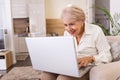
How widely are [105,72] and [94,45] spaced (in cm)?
33

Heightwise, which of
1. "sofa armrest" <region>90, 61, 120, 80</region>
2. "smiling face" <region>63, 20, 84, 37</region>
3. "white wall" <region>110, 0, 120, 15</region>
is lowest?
"sofa armrest" <region>90, 61, 120, 80</region>

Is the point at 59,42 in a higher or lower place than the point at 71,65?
higher

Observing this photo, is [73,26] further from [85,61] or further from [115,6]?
[115,6]

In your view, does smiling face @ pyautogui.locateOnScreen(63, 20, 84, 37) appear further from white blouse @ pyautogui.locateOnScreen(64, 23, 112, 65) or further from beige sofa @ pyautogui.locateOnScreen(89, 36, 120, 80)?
beige sofa @ pyautogui.locateOnScreen(89, 36, 120, 80)

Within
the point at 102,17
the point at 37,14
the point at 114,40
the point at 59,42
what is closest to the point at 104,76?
the point at 59,42

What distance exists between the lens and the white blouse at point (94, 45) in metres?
1.81

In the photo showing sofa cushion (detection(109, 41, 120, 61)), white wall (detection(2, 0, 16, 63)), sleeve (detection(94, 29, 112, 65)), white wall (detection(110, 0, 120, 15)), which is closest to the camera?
sleeve (detection(94, 29, 112, 65))

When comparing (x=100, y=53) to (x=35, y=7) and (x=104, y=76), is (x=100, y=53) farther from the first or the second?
(x=35, y=7)

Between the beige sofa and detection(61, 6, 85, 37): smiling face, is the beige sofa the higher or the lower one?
the lower one

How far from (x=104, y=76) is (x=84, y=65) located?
17 centimetres

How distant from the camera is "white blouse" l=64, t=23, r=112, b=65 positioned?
1.81 m

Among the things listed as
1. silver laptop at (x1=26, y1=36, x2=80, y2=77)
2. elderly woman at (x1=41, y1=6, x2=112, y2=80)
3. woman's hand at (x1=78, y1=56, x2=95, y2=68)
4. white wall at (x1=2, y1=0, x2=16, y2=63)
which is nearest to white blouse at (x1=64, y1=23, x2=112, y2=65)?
elderly woman at (x1=41, y1=6, x2=112, y2=80)

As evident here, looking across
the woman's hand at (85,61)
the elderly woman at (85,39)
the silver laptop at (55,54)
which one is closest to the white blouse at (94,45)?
the elderly woman at (85,39)

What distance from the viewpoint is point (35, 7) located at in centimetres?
594
